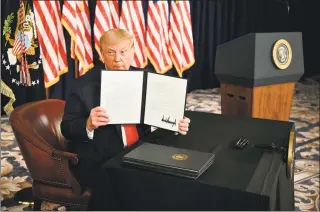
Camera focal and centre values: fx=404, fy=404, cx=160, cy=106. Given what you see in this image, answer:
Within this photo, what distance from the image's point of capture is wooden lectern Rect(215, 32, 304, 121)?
9.53 feet

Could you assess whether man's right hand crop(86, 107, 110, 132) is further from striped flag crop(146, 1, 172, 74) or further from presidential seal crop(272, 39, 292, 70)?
striped flag crop(146, 1, 172, 74)

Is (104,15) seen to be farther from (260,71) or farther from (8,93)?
(260,71)

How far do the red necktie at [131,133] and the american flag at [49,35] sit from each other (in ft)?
8.68

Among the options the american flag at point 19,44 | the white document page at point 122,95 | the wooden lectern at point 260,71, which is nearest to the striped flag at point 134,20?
the american flag at point 19,44

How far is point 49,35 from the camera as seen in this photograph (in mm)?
4383

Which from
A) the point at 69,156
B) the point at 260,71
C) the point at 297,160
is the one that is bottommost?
the point at 297,160

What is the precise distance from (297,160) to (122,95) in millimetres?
2562

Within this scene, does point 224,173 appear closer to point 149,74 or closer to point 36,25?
point 149,74

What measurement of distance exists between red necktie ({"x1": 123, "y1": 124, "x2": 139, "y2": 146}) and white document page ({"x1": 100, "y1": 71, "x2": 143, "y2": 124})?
170mm

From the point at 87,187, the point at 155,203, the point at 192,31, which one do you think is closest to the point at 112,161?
the point at 155,203

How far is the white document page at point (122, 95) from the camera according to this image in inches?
68.4

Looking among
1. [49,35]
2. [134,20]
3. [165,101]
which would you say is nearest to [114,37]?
[165,101]

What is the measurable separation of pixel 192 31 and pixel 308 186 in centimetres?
199

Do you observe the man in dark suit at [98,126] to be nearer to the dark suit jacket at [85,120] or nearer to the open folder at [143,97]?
the dark suit jacket at [85,120]
